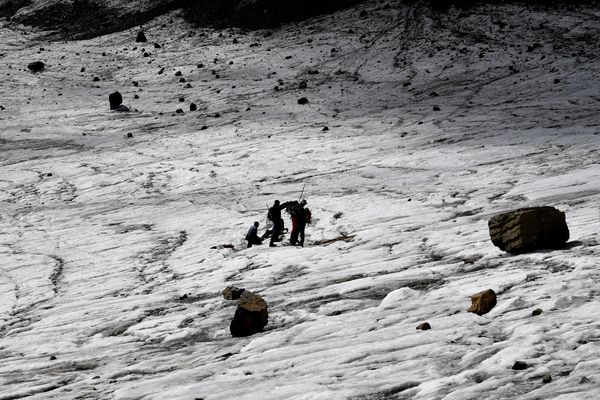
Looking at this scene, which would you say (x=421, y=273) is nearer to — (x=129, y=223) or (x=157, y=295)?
(x=157, y=295)

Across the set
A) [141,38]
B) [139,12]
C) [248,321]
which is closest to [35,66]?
[141,38]

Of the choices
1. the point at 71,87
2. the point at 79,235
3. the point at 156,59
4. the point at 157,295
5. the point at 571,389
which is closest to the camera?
the point at 571,389

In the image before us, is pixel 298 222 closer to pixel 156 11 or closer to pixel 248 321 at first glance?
pixel 248 321

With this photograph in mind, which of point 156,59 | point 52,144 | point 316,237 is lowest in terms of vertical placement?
point 316,237

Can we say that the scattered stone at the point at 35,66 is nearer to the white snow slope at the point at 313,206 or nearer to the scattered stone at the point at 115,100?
the white snow slope at the point at 313,206

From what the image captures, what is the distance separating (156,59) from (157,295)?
3151 cm

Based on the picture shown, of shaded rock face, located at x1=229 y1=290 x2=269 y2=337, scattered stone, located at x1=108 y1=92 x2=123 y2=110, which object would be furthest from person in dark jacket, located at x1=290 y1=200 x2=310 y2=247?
scattered stone, located at x1=108 y1=92 x2=123 y2=110

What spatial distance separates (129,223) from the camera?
59.9 feet

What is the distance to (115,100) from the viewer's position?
3334cm

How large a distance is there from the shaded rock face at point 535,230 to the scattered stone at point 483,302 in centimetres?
232

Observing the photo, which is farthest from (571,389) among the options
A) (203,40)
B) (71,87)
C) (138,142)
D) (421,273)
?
(203,40)

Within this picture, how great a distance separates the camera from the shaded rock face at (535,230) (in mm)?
10195

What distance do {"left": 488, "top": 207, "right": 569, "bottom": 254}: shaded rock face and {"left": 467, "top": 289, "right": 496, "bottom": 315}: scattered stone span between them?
232cm

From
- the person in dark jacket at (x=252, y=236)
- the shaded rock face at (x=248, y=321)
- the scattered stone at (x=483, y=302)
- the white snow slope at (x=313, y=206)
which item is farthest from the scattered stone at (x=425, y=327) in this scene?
the person in dark jacket at (x=252, y=236)
